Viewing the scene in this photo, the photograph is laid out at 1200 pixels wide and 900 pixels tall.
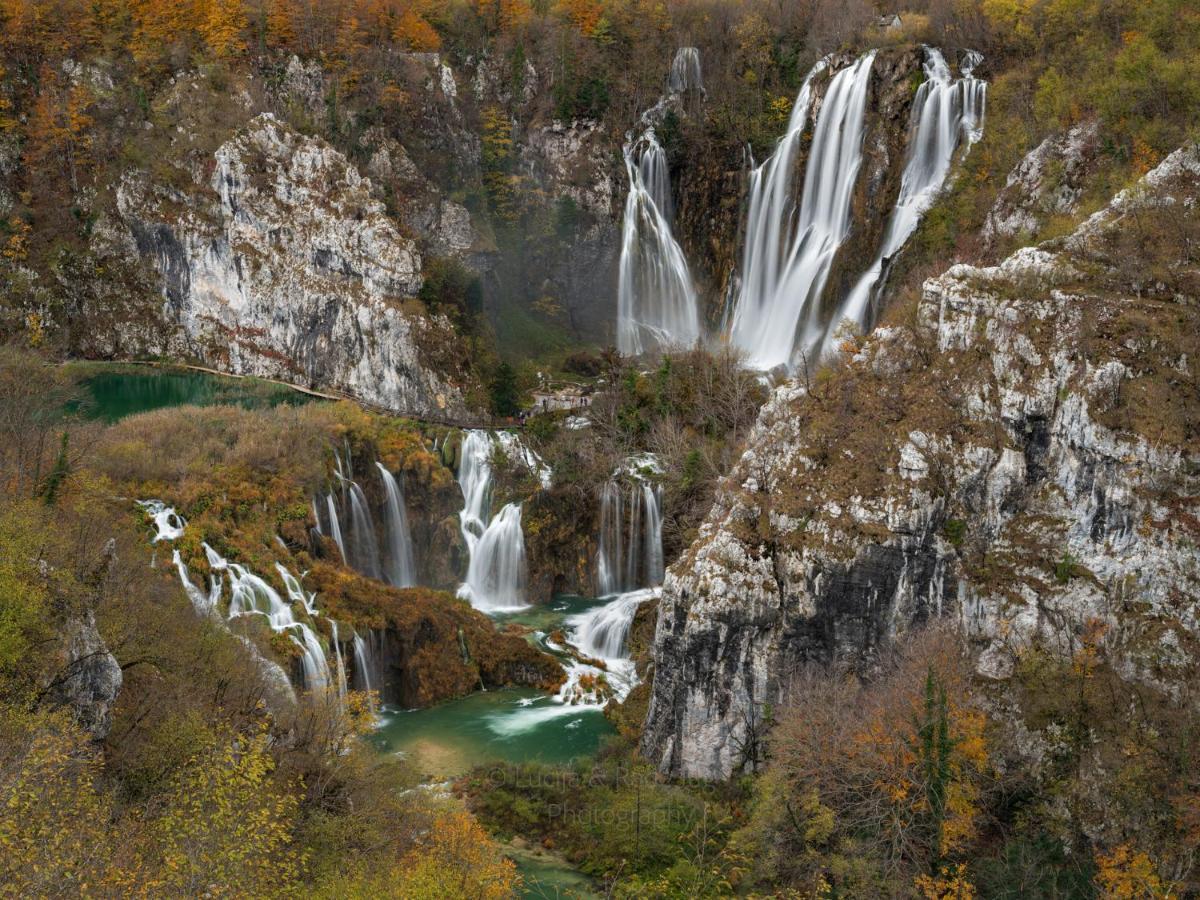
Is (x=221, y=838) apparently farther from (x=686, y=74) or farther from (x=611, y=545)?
(x=686, y=74)

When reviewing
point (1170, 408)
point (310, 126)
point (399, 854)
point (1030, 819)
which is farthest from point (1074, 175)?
point (310, 126)

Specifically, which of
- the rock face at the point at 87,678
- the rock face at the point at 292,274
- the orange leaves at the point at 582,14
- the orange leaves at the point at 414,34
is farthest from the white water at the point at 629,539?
the orange leaves at the point at 582,14

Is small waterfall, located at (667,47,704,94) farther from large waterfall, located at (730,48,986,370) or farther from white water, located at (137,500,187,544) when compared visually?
white water, located at (137,500,187,544)

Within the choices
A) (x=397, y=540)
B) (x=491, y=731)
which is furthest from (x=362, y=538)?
(x=491, y=731)

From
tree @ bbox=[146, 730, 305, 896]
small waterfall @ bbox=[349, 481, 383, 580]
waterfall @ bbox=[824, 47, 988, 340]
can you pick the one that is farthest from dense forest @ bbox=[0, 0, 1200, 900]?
waterfall @ bbox=[824, 47, 988, 340]

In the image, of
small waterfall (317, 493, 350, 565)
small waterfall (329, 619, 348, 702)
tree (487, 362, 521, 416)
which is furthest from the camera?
tree (487, 362, 521, 416)

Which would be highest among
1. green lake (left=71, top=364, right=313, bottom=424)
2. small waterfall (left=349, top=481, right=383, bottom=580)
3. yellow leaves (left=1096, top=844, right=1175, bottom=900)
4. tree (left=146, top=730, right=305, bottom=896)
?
green lake (left=71, top=364, right=313, bottom=424)

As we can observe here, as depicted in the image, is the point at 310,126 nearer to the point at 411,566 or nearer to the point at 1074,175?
the point at 411,566
